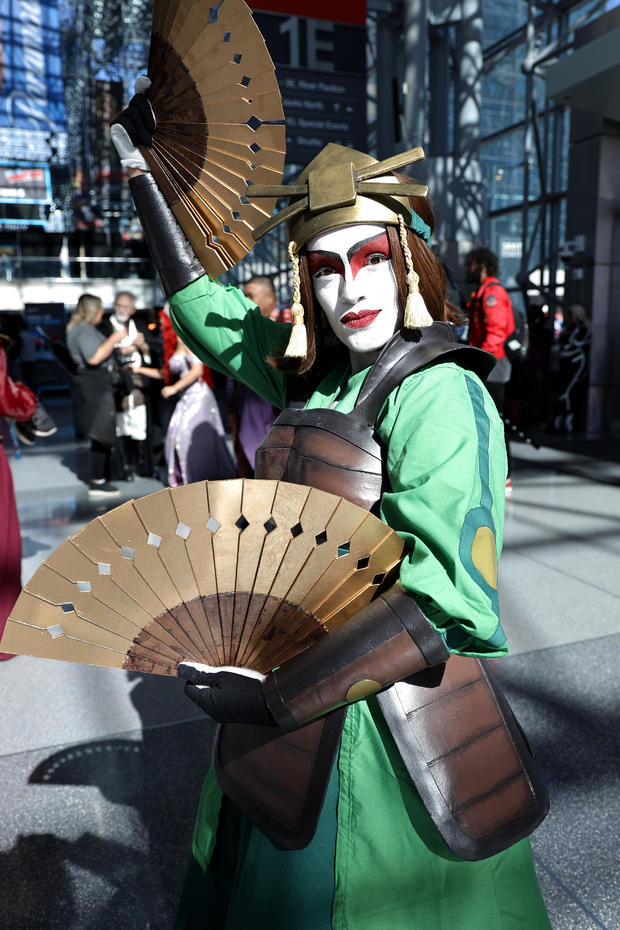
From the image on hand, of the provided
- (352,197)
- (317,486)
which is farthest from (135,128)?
(317,486)

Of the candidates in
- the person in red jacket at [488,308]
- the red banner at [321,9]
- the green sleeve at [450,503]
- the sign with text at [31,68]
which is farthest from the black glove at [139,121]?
the sign with text at [31,68]

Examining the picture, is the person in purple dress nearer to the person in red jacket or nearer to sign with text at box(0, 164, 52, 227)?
the person in red jacket

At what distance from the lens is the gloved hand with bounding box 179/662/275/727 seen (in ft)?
3.28

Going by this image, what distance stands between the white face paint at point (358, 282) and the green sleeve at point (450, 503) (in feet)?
0.52

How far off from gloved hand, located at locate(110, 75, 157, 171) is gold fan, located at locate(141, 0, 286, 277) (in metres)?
0.01

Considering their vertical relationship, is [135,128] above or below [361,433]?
above

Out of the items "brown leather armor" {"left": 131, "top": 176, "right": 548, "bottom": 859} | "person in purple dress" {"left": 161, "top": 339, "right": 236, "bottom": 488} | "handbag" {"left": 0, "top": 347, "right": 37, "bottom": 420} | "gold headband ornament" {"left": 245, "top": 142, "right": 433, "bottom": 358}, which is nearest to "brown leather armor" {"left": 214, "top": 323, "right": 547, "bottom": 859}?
"brown leather armor" {"left": 131, "top": 176, "right": 548, "bottom": 859}

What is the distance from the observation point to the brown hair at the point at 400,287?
1.25 meters

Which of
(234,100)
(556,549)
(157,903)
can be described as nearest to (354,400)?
(234,100)

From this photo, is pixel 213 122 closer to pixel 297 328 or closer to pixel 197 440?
pixel 297 328

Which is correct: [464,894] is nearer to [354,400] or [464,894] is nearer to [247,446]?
[354,400]

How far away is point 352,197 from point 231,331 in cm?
50

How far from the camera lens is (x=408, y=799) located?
1163mm

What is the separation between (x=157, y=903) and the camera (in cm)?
183
